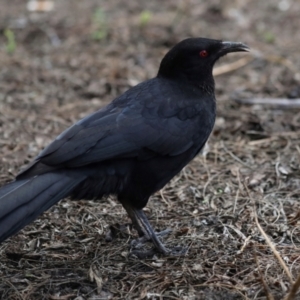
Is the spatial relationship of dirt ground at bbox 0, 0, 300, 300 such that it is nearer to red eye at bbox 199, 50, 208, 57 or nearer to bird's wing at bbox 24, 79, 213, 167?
bird's wing at bbox 24, 79, 213, 167

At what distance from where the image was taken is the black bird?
408 cm

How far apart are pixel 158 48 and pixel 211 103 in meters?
4.38

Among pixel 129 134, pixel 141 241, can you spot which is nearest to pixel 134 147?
pixel 129 134

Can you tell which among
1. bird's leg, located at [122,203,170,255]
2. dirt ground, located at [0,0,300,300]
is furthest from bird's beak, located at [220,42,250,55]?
bird's leg, located at [122,203,170,255]

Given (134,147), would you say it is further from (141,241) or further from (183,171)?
(183,171)

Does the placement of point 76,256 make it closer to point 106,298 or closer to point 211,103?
Answer: point 106,298

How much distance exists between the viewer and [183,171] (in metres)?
5.90

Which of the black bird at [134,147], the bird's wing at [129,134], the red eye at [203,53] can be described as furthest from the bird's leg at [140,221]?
the red eye at [203,53]

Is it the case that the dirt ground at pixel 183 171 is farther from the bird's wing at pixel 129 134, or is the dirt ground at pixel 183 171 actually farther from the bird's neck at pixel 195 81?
the bird's neck at pixel 195 81

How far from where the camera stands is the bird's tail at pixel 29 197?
3.83m

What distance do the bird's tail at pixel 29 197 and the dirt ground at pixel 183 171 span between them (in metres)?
0.50

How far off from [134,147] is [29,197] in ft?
2.80

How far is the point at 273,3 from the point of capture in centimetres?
1104

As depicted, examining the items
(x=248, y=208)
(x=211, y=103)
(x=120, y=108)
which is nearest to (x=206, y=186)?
(x=248, y=208)
